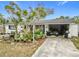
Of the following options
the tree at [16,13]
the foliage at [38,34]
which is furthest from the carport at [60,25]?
the tree at [16,13]

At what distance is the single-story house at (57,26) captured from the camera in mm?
15207

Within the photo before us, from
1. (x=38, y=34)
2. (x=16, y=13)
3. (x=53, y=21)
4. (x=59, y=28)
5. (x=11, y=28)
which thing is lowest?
(x=38, y=34)

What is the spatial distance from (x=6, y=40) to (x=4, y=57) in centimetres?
540

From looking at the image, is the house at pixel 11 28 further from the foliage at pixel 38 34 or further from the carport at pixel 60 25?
the foliage at pixel 38 34

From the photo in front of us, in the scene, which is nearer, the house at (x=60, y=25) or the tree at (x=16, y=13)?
the tree at (x=16, y=13)

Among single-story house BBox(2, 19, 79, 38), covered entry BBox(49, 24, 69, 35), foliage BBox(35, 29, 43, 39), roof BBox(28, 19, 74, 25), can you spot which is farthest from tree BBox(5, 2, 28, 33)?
covered entry BBox(49, 24, 69, 35)

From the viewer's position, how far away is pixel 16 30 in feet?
A: 48.8

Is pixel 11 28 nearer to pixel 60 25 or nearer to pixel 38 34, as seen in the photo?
pixel 38 34

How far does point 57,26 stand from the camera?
1603 centimetres

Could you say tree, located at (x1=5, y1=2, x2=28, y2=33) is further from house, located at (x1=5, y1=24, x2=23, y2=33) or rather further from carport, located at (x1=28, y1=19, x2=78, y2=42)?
carport, located at (x1=28, y1=19, x2=78, y2=42)

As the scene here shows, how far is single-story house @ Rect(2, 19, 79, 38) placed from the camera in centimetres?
1521

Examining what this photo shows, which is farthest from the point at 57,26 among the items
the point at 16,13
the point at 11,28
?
the point at 11,28

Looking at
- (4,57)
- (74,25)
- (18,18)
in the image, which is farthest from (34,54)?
(74,25)

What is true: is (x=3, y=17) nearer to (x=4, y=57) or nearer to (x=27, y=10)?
(x=27, y=10)
